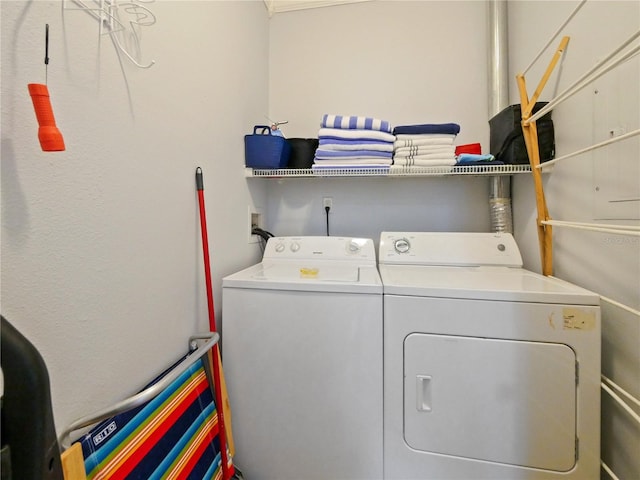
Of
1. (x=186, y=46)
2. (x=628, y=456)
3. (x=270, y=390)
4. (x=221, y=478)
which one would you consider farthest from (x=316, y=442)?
(x=186, y=46)

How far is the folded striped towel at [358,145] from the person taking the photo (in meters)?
1.53

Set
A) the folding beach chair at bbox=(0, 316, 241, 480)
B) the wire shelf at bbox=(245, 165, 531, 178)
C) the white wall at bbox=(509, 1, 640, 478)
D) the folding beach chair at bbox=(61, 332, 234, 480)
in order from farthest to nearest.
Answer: the wire shelf at bbox=(245, 165, 531, 178) → the white wall at bbox=(509, 1, 640, 478) → the folding beach chair at bbox=(61, 332, 234, 480) → the folding beach chair at bbox=(0, 316, 241, 480)

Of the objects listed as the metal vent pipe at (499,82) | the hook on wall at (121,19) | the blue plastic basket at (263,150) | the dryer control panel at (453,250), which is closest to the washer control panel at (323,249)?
the dryer control panel at (453,250)

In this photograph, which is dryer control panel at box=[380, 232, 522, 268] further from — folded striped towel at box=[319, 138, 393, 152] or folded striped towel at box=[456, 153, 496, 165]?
folded striped towel at box=[319, 138, 393, 152]

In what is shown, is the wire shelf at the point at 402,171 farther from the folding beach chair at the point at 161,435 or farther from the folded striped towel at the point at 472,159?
the folding beach chair at the point at 161,435

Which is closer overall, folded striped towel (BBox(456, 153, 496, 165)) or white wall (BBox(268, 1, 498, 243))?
folded striped towel (BBox(456, 153, 496, 165))

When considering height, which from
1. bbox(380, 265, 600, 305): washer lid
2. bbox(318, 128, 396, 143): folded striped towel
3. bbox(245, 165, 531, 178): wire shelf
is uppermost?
bbox(318, 128, 396, 143): folded striped towel

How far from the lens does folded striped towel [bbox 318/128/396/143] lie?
1.52 metres

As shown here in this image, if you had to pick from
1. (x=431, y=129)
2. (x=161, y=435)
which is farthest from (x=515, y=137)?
(x=161, y=435)

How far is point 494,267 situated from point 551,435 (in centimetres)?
73

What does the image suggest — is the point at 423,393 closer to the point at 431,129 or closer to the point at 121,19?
the point at 431,129

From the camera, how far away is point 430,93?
6.02ft

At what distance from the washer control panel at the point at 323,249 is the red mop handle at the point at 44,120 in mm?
1143

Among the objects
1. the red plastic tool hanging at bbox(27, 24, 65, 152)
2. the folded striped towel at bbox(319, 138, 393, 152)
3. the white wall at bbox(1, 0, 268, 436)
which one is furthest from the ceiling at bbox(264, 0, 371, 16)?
the red plastic tool hanging at bbox(27, 24, 65, 152)
